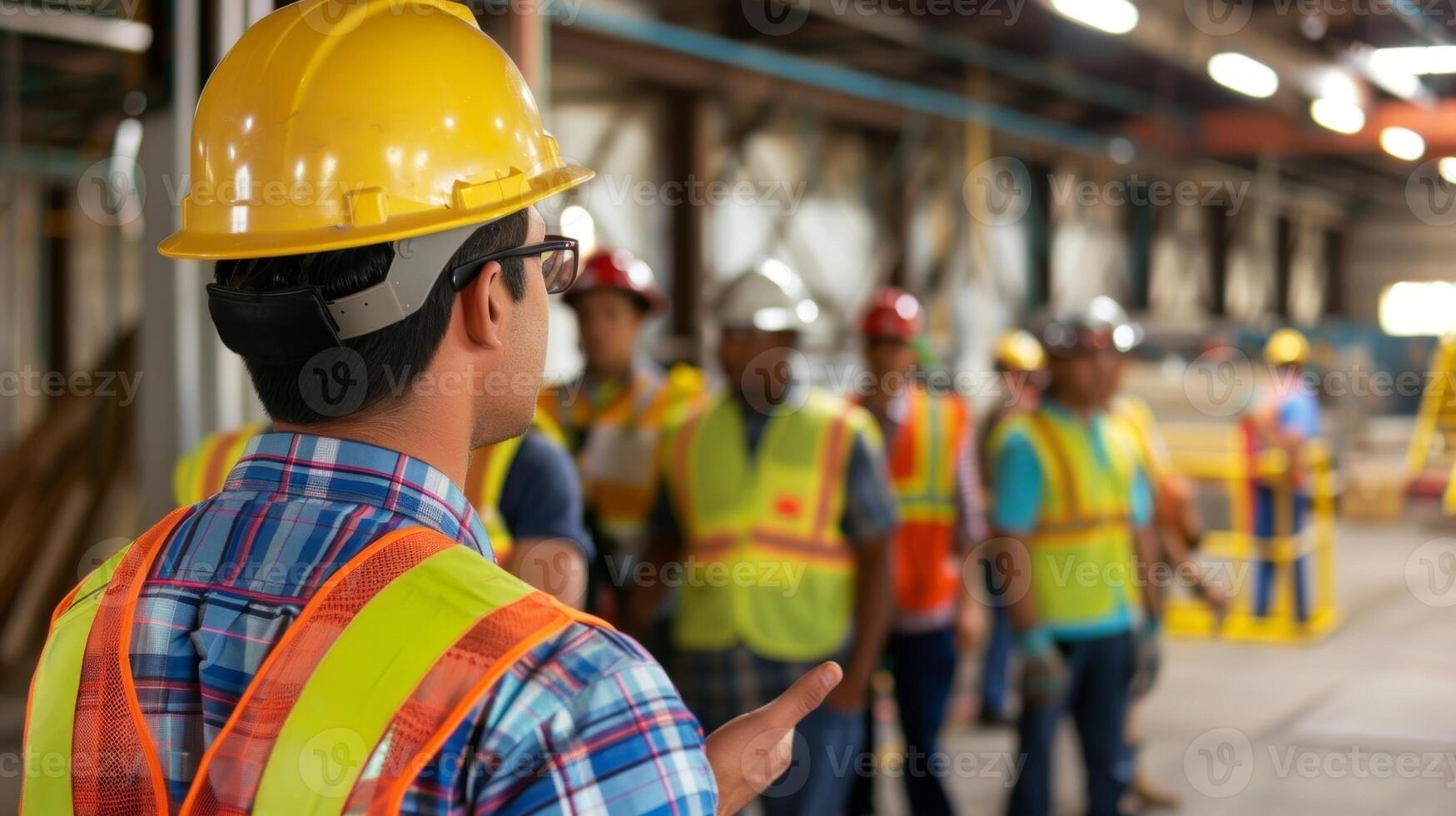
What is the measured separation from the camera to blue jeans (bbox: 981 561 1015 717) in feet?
22.8

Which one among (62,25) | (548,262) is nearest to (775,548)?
(548,262)

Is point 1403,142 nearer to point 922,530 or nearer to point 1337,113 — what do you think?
point 1337,113

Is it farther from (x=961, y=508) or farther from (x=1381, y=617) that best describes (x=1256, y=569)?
(x=961, y=508)

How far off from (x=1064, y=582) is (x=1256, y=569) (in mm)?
5399

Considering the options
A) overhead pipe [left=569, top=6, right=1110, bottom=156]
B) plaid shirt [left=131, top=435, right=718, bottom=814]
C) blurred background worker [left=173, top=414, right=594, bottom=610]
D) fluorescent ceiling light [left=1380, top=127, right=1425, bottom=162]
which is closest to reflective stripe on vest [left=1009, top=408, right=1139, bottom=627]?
blurred background worker [left=173, top=414, right=594, bottom=610]

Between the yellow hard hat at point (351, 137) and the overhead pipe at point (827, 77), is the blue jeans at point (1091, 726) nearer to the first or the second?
the yellow hard hat at point (351, 137)

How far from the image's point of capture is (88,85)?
12141 millimetres

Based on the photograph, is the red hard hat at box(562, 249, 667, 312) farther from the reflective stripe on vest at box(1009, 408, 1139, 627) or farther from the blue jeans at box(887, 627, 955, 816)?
the blue jeans at box(887, 627, 955, 816)

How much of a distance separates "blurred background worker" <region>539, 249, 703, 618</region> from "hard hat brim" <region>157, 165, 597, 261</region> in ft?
11.0

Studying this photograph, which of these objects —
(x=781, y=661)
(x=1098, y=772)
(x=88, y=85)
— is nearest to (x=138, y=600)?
(x=781, y=661)

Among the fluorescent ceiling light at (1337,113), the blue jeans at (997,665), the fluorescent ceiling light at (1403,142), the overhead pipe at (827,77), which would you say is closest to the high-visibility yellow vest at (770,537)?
the blue jeans at (997,665)

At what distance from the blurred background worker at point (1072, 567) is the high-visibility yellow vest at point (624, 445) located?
119 cm

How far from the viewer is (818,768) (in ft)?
12.6

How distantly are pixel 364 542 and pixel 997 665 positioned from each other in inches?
246
